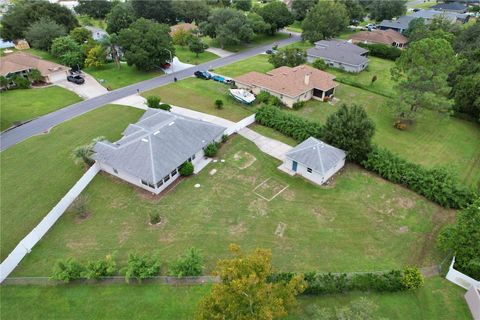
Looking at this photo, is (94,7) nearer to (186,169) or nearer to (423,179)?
(186,169)

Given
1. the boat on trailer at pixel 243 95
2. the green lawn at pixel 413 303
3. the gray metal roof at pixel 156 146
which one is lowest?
the green lawn at pixel 413 303

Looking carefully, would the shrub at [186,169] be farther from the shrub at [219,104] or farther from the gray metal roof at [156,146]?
the shrub at [219,104]

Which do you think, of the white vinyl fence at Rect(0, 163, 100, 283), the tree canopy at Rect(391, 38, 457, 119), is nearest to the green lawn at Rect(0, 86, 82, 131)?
the white vinyl fence at Rect(0, 163, 100, 283)

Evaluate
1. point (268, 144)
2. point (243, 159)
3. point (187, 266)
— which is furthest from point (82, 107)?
point (187, 266)

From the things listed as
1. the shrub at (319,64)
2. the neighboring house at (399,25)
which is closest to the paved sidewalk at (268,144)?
the shrub at (319,64)

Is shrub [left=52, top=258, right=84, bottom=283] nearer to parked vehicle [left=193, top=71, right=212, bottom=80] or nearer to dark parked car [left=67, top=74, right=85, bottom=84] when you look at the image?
parked vehicle [left=193, top=71, right=212, bottom=80]

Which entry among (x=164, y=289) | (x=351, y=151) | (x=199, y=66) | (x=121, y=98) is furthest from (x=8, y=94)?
(x=351, y=151)

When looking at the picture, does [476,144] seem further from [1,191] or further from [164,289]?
[1,191]
